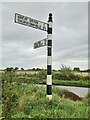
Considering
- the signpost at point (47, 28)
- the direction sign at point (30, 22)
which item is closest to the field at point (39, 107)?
the signpost at point (47, 28)

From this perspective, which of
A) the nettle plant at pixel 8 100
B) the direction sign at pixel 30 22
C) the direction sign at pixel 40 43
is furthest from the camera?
the direction sign at pixel 40 43

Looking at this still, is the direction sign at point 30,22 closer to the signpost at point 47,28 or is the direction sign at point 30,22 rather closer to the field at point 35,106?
the signpost at point 47,28

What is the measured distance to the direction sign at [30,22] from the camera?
880cm

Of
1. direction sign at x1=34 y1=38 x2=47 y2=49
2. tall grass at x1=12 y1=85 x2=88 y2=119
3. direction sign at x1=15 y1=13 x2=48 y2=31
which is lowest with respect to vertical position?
tall grass at x1=12 y1=85 x2=88 y2=119

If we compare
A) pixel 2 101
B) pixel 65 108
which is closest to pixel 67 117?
pixel 65 108

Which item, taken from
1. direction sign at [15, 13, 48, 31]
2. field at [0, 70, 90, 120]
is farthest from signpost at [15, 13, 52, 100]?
field at [0, 70, 90, 120]

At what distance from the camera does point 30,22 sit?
895cm

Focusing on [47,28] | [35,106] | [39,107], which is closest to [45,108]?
[39,107]

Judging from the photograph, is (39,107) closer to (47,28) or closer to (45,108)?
(45,108)

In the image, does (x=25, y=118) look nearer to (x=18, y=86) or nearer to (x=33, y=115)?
(x=33, y=115)

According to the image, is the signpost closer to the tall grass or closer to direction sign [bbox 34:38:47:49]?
direction sign [bbox 34:38:47:49]

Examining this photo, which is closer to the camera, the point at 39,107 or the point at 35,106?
the point at 39,107

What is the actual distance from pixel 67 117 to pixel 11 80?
420 centimetres

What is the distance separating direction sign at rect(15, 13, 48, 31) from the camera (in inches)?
347
